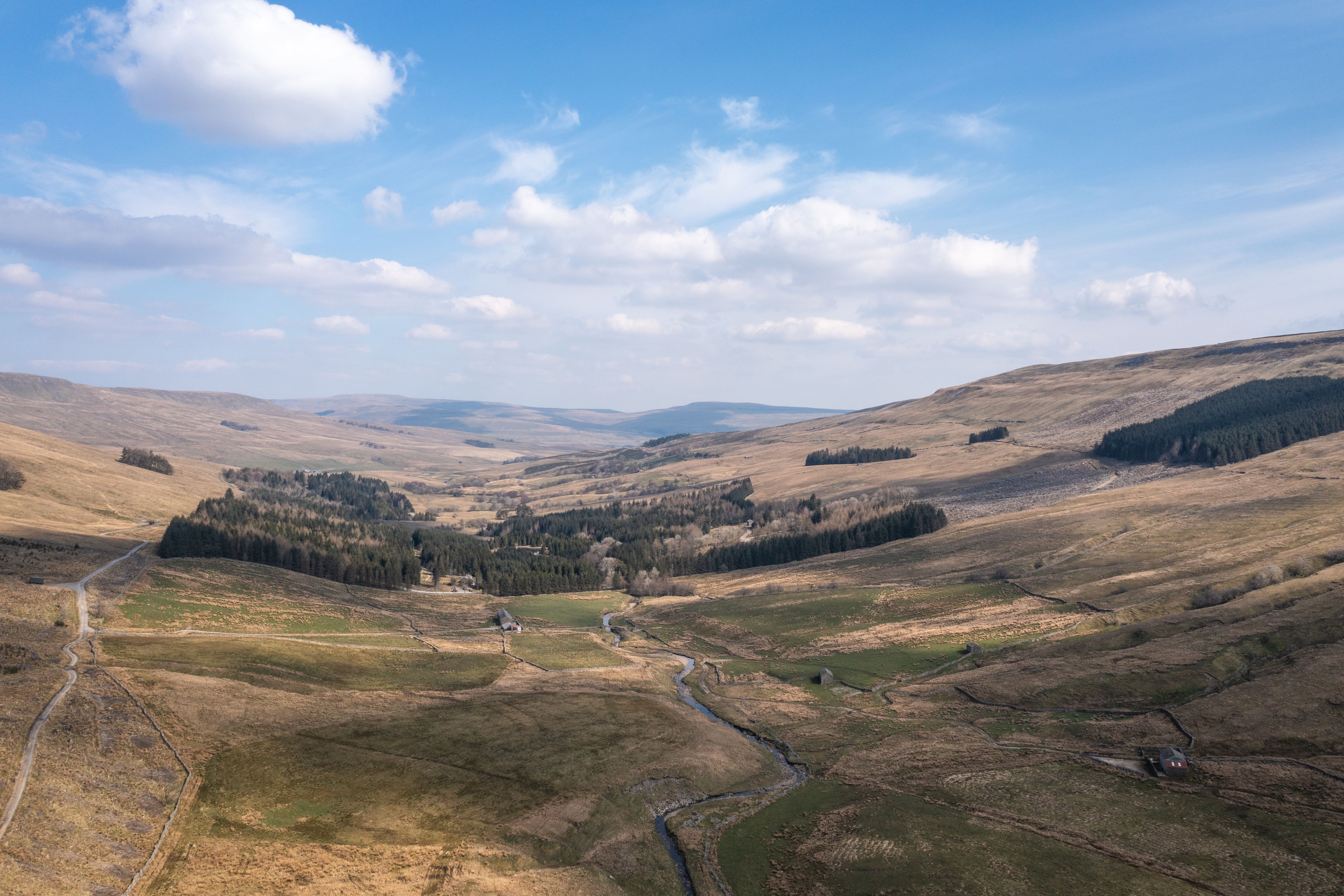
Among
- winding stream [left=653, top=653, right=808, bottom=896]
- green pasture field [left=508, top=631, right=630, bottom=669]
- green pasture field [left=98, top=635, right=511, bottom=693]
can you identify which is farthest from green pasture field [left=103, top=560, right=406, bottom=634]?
winding stream [left=653, top=653, right=808, bottom=896]

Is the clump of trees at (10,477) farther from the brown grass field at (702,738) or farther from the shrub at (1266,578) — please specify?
the shrub at (1266,578)

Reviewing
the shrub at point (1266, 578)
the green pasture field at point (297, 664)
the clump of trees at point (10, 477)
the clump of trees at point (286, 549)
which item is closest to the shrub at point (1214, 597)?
the shrub at point (1266, 578)

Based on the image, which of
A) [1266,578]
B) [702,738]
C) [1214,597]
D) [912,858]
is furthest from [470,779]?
[1266,578]

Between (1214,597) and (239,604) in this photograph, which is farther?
(239,604)

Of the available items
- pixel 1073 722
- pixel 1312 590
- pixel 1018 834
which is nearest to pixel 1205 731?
pixel 1073 722

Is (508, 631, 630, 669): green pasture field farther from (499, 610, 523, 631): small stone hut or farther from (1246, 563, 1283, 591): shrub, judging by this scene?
(1246, 563, 1283, 591): shrub

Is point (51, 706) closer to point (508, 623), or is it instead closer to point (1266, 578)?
point (508, 623)
